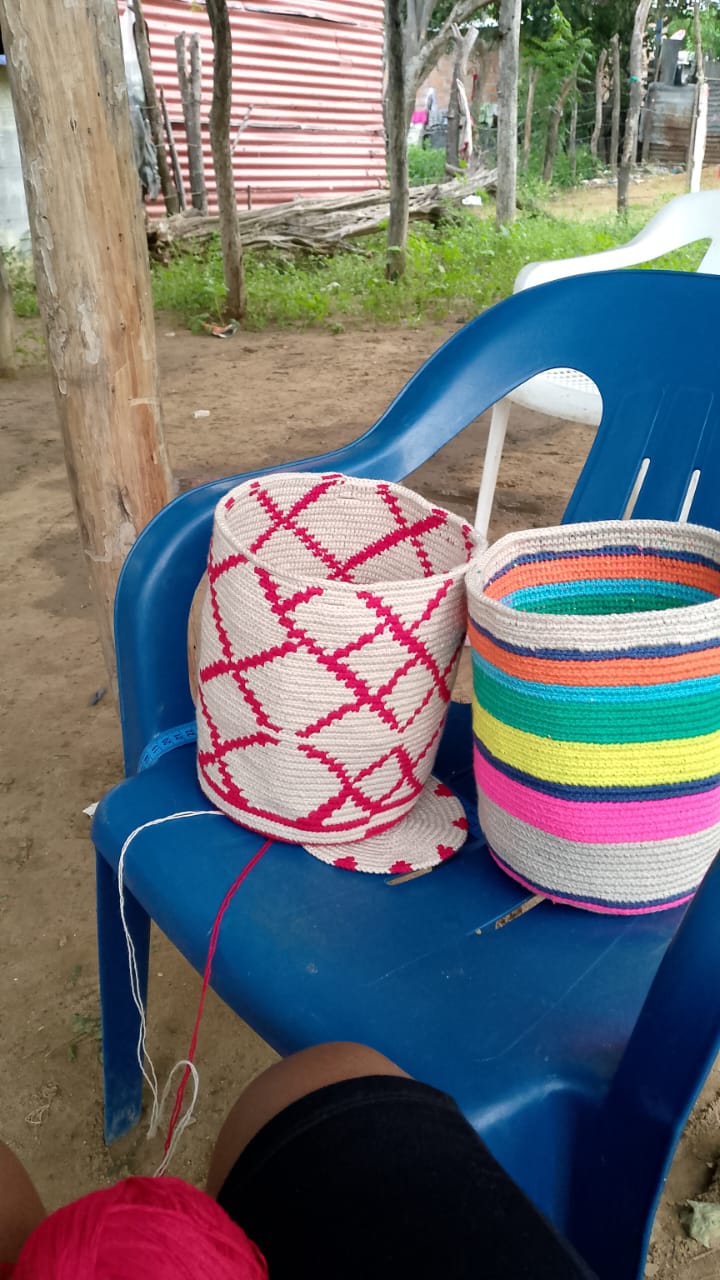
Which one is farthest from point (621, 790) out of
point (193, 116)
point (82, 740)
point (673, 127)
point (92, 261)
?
point (673, 127)

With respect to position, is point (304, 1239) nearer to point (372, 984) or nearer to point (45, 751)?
point (372, 984)

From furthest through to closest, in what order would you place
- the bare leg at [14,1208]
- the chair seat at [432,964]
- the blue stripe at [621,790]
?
the blue stripe at [621,790] → the chair seat at [432,964] → the bare leg at [14,1208]

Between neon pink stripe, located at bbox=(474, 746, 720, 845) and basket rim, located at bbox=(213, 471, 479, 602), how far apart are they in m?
0.23

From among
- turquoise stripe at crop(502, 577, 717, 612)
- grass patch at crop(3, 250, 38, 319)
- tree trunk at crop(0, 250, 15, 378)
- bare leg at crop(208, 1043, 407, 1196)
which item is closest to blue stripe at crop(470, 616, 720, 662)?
turquoise stripe at crop(502, 577, 717, 612)

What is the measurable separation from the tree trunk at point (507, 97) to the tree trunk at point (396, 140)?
1.66 m

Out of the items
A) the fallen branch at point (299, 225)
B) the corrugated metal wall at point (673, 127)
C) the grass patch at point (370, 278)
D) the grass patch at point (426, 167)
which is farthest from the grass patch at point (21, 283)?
the corrugated metal wall at point (673, 127)

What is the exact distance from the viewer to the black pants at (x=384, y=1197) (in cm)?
58

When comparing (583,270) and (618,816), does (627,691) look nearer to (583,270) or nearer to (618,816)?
(618,816)

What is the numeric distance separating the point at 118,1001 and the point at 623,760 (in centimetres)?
79

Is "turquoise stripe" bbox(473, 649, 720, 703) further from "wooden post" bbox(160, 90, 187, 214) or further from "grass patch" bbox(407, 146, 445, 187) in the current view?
"grass patch" bbox(407, 146, 445, 187)

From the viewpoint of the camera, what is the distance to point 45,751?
7.45ft

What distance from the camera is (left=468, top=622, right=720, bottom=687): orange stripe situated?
863 mm

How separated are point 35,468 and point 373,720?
3383mm

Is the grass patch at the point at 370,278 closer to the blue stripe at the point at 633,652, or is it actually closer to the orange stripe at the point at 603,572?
the orange stripe at the point at 603,572
